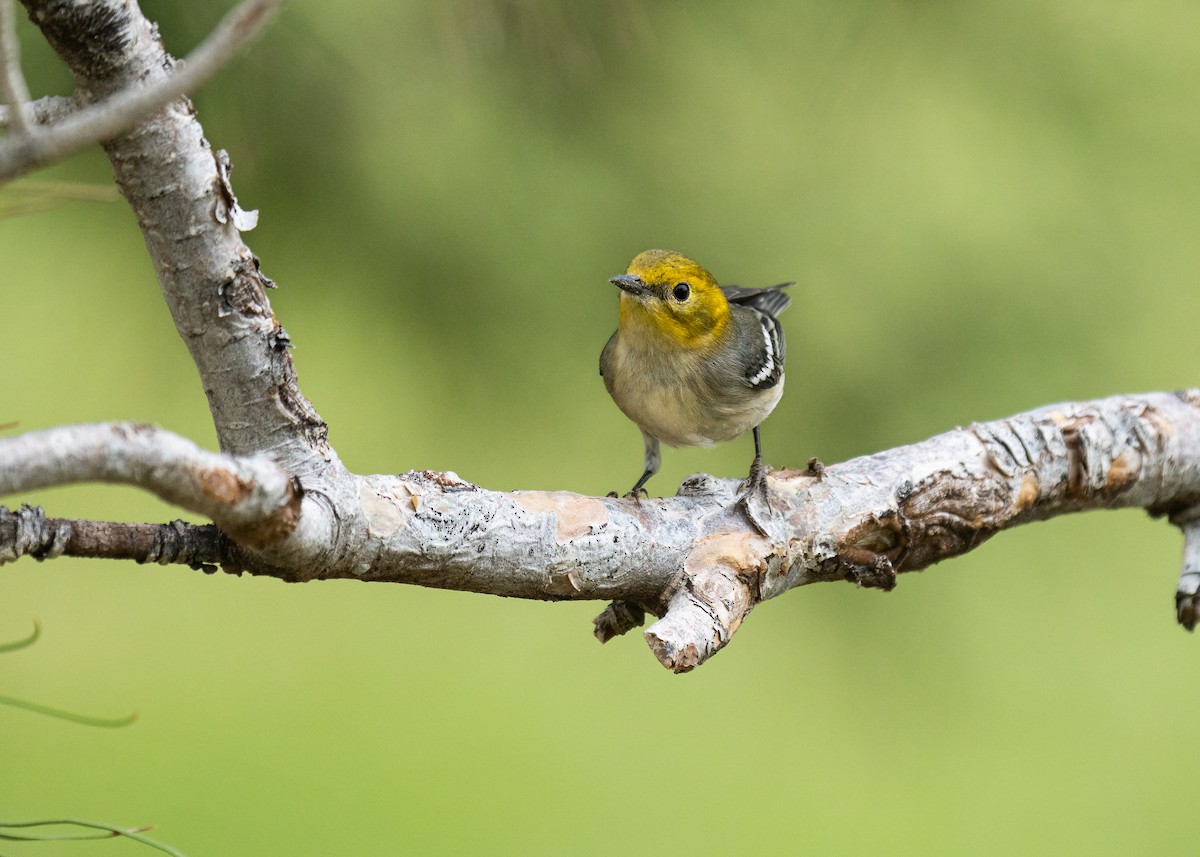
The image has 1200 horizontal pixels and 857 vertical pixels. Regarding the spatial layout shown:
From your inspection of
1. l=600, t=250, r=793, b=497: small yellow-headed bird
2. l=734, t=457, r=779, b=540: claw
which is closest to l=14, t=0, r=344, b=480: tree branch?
l=734, t=457, r=779, b=540: claw

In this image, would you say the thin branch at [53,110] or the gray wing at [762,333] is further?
the gray wing at [762,333]

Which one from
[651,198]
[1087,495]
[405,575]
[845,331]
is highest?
[651,198]

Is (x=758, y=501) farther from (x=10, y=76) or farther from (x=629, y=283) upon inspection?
(x=10, y=76)

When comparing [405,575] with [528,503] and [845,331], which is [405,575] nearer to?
[528,503]

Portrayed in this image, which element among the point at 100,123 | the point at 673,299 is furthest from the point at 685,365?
the point at 100,123

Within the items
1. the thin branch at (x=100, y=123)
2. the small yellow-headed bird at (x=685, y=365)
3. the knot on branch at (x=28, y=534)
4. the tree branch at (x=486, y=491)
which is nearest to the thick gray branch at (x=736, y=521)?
the tree branch at (x=486, y=491)

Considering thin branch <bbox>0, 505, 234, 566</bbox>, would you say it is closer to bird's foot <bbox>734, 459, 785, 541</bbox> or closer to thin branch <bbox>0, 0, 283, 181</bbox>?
thin branch <bbox>0, 0, 283, 181</bbox>

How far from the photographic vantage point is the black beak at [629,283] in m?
1.43

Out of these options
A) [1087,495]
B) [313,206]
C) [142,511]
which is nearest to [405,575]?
[313,206]

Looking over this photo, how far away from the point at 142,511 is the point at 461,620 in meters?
0.83

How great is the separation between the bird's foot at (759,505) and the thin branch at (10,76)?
0.89m

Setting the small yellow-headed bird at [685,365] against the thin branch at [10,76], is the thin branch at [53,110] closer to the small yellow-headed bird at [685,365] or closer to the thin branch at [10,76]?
the thin branch at [10,76]

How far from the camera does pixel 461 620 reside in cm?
284

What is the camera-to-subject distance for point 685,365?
158cm
